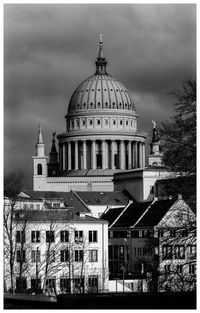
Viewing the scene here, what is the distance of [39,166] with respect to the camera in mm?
169250

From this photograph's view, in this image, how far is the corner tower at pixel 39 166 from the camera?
165500 mm

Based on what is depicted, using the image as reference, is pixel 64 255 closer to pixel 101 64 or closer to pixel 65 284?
pixel 65 284

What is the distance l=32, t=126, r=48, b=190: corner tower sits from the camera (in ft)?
543

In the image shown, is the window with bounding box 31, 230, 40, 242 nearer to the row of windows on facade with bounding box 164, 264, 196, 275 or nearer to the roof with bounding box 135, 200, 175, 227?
the roof with bounding box 135, 200, 175, 227

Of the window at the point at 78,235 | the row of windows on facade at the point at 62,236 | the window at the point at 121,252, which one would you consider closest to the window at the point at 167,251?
the row of windows on facade at the point at 62,236

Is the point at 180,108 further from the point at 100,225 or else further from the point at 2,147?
the point at 100,225

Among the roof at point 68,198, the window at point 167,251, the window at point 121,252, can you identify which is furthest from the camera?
the roof at point 68,198

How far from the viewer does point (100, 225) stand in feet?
262

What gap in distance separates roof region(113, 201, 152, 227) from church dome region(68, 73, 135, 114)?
77621 millimetres

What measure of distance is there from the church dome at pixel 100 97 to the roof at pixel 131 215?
7762 cm

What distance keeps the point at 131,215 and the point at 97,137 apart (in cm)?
7779

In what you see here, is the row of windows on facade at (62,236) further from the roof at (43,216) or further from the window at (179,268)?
the window at (179,268)

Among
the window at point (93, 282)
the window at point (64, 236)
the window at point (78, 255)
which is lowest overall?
the window at point (93, 282)

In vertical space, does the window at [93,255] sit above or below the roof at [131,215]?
below
